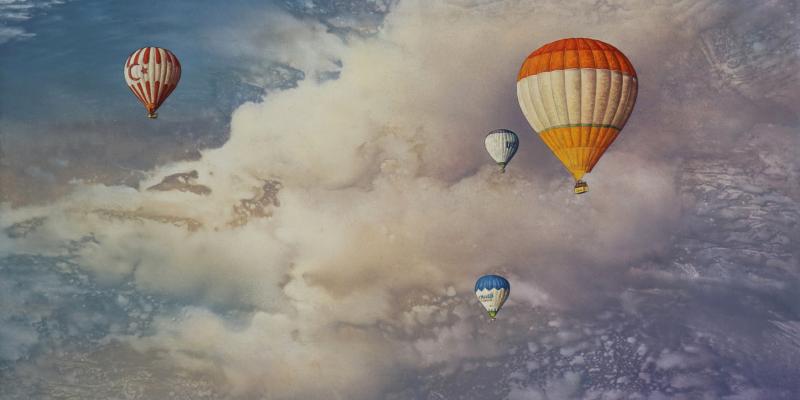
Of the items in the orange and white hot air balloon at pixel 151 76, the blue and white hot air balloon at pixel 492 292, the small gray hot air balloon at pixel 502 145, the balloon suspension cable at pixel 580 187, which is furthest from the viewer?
the blue and white hot air balloon at pixel 492 292

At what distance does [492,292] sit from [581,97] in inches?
1531

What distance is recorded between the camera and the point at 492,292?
10631 centimetres

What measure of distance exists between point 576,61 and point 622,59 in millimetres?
4298

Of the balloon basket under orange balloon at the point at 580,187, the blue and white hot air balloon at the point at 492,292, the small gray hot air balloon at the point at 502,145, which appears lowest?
the blue and white hot air balloon at the point at 492,292

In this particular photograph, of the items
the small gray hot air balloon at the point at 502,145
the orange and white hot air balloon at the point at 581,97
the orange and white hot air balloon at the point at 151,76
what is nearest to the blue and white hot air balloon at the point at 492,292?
the small gray hot air balloon at the point at 502,145

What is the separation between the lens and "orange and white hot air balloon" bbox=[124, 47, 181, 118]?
285 feet

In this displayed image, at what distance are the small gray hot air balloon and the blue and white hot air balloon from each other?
1475 centimetres

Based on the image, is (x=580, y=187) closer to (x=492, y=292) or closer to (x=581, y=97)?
(x=581, y=97)

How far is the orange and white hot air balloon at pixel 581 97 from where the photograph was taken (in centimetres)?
7262

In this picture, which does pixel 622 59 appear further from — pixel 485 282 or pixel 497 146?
pixel 485 282

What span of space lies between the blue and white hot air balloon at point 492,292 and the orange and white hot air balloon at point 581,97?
34735 millimetres

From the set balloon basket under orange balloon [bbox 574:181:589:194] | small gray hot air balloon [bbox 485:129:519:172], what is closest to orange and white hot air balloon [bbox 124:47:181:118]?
small gray hot air balloon [bbox 485:129:519:172]

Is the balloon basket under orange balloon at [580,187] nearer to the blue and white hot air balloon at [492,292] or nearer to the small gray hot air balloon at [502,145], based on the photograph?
the small gray hot air balloon at [502,145]

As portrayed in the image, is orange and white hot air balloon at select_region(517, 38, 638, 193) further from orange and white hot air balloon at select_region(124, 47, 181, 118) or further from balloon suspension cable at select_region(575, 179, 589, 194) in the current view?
orange and white hot air balloon at select_region(124, 47, 181, 118)
